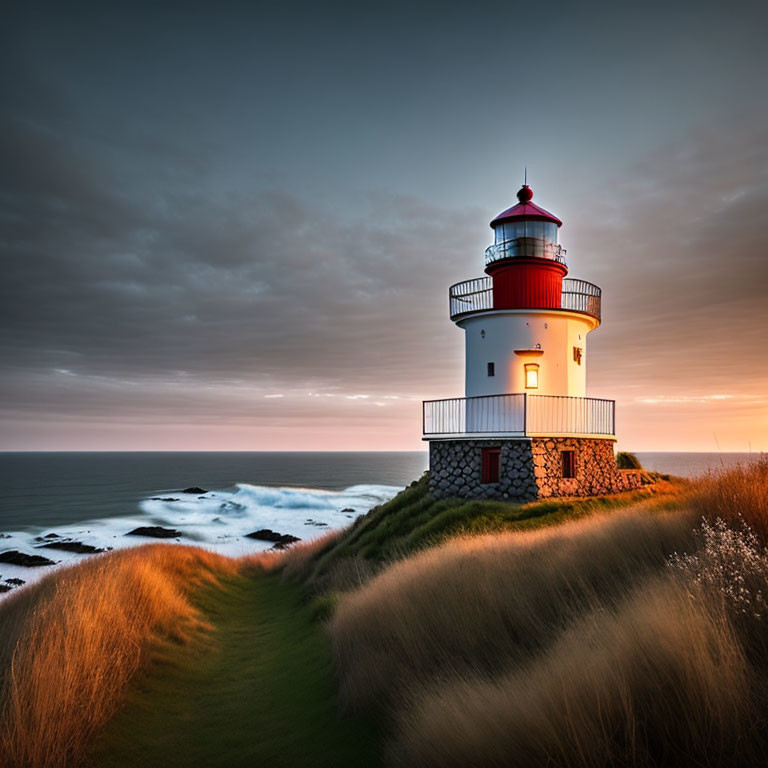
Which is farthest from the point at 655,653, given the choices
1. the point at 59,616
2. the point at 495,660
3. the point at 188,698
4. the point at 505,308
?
the point at 505,308

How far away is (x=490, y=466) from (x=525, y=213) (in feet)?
28.9

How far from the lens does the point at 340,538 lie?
20.2 meters

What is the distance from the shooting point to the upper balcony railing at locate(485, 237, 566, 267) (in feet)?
65.9

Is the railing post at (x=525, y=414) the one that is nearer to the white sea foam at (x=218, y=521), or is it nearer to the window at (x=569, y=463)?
the window at (x=569, y=463)

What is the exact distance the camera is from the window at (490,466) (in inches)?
774

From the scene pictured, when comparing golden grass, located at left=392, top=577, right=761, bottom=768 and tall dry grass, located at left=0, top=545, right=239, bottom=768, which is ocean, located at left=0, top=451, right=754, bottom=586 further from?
golden grass, located at left=392, top=577, right=761, bottom=768

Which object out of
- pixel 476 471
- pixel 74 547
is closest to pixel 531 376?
A: pixel 476 471

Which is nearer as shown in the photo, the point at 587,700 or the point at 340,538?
the point at 587,700

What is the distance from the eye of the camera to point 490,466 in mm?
19766

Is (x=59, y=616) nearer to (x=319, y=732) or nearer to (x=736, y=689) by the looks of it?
(x=319, y=732)

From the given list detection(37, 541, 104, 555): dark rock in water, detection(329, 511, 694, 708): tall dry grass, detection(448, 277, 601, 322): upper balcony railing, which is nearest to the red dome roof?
detection(448, 277, 601, 322): upper balcony railing

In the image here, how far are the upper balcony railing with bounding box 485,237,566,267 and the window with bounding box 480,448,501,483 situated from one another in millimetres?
6676

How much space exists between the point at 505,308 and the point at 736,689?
17.5 m

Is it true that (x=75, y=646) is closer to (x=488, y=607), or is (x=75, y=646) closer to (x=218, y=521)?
(x=488, y=607)
